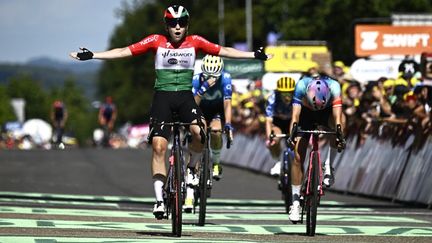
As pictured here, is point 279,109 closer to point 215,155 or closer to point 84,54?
point 215,155

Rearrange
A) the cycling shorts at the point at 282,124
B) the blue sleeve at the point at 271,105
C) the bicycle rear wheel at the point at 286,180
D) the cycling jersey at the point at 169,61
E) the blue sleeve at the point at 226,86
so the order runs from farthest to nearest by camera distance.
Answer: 1. the cycling shorts at the point at 282,124
2. the blue sleeve at the point at 271,105
3. the bicycle rear wheel at the point at 286,180
4. the blue sleeve at the point at 226,86
5. the cycling jersey at the point at 169,61

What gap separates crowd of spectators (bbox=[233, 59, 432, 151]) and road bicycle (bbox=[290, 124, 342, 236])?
5959 mm

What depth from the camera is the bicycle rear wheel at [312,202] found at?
48.4ft

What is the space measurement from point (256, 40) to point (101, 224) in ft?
251

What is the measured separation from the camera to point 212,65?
17.9 m


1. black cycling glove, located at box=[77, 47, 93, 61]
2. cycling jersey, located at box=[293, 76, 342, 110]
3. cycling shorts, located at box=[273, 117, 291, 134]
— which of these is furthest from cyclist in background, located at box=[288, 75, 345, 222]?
cycling shorts, located at box=[273, 117, 291, 134]

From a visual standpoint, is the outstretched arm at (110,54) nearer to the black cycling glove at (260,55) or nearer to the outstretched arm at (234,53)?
the outstretched arm at (234,53)

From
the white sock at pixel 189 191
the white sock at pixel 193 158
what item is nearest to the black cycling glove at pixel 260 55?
the white sock at pixel 193 158

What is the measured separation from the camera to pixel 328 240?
1433 cm

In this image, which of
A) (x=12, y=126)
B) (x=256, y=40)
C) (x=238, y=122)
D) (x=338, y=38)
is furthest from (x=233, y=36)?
(x=238, y=122)

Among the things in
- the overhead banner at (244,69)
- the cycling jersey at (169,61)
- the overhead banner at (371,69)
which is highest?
the overhead banner at (244,69)

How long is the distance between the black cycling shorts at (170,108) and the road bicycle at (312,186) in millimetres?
1101

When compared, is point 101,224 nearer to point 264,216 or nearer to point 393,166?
point 264,216

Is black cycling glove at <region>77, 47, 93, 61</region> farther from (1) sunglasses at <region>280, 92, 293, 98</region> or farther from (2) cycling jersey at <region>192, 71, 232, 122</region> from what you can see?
(1) sunglasses at <region>280, 92, 293, 98</region>
